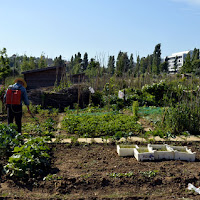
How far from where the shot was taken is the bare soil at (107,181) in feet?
10.6

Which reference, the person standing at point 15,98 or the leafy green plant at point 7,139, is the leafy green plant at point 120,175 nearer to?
the leafy green plant at point 7,139

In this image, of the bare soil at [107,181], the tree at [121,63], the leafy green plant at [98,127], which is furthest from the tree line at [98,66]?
the bare soil at [107,181]

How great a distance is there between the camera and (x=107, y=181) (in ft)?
11.7

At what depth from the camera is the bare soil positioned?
323 cm

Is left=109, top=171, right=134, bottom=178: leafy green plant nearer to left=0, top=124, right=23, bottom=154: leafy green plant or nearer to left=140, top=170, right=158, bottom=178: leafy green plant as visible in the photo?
left=140, top=170, right=158, bottom=178: leafy green plant

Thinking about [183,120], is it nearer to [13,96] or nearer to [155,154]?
[155,154]

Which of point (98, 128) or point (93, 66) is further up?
point (93, 66)

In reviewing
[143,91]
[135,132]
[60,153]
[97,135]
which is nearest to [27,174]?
[60,153]

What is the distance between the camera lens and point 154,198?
3137 millimetres

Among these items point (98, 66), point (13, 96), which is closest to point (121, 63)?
point (98, 66)

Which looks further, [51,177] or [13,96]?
[13,96]

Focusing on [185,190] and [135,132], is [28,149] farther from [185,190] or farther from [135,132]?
→ [135,132]

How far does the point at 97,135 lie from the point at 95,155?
1.48 meters

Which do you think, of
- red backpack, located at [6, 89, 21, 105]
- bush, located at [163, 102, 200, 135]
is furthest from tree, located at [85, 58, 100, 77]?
red backpack, located at [6, 89, 21, 105]
